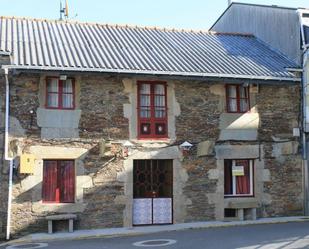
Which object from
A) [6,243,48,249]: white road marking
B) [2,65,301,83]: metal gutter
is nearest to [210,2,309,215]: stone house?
[2,65,301,83]: metal gutter

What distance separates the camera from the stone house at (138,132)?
1459cm

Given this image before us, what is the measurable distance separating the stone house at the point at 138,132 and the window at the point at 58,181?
29 mm

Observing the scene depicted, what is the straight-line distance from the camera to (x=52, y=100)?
15.1 meters

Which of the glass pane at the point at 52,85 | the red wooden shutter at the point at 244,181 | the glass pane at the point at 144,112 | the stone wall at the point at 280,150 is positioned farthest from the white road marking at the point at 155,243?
the glass pane at the point at 52,85

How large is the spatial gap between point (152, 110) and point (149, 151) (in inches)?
50.8

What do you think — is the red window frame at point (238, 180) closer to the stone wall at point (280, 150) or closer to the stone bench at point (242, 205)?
the stone bench at point (242, 205)

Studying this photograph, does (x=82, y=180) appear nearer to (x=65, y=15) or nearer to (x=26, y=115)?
(x=26, y=115)

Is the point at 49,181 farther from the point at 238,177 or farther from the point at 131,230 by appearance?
the point at 238,177

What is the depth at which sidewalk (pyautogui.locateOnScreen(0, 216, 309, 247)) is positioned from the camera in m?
13.7

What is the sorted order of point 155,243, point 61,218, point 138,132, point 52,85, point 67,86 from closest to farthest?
1. point 155,243
2. point 61,218
3. point 52,85
4. point 67,86
5. point 138,132

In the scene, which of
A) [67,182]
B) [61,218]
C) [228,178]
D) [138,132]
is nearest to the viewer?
[61,218]

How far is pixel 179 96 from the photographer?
16.0 meters

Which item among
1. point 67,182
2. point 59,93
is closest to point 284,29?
point 59,93

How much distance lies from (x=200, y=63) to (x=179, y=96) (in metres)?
1.48
